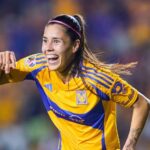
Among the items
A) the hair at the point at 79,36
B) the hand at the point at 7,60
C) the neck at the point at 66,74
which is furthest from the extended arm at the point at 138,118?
the hand at the point at 7,60

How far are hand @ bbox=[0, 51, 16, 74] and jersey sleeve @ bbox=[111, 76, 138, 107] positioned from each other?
65 centimetres

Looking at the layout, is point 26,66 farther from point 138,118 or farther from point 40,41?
point 40,41

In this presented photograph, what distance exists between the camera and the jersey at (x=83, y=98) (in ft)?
11.5

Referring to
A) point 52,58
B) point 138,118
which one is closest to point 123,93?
point 138,118

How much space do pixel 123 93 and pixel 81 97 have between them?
27cm

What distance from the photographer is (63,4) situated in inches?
260

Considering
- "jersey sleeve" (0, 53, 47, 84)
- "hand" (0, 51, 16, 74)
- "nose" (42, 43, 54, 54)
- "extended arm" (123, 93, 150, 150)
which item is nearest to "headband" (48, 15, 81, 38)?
"nose" (42, 43, 54, 54)

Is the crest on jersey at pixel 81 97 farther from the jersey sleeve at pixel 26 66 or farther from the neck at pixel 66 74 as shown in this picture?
the jersey sleeve at pixel 26 66

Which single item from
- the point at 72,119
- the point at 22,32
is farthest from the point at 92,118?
the point at 22,32

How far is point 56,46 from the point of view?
11.4ft

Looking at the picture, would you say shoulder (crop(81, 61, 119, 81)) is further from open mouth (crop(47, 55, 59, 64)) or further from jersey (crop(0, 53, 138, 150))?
open mouth (crop(47, 55, 59, 64))

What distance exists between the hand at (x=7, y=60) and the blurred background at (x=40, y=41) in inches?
110

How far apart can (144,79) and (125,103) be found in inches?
105

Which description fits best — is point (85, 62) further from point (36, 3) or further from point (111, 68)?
point (36, 3)
